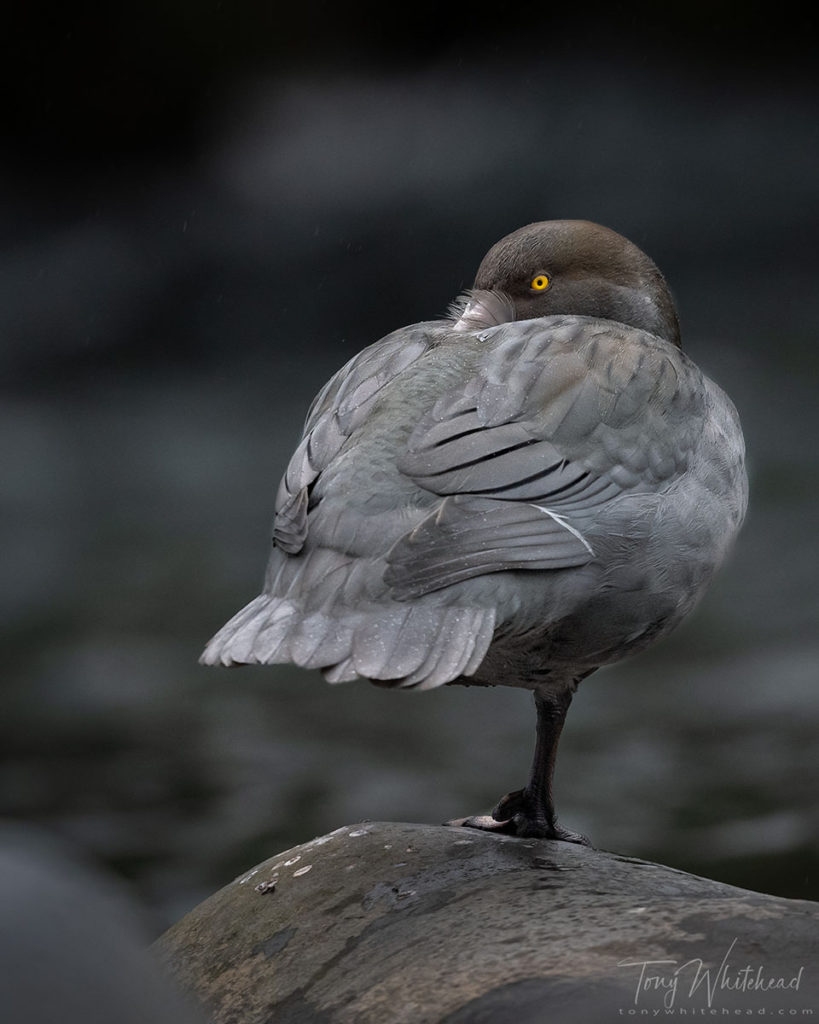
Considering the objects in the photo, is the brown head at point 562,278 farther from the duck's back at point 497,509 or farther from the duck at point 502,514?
the duck's back at point 497,509

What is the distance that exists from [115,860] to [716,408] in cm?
426

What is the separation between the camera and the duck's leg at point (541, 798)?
3270 mm

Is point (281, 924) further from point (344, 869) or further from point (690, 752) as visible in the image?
point (690, 752)

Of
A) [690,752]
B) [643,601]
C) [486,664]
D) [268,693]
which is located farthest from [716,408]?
[268,693]

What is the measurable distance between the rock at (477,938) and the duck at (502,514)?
0.40 metres

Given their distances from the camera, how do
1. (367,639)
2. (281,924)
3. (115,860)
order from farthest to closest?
1. (115,860)
2. (281,924)
3. (367,639)

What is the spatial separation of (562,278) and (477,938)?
1576mm

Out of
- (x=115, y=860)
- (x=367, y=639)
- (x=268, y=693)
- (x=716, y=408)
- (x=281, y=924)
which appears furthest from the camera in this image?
(x=268, y=693)

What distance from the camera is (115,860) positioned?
654cm
